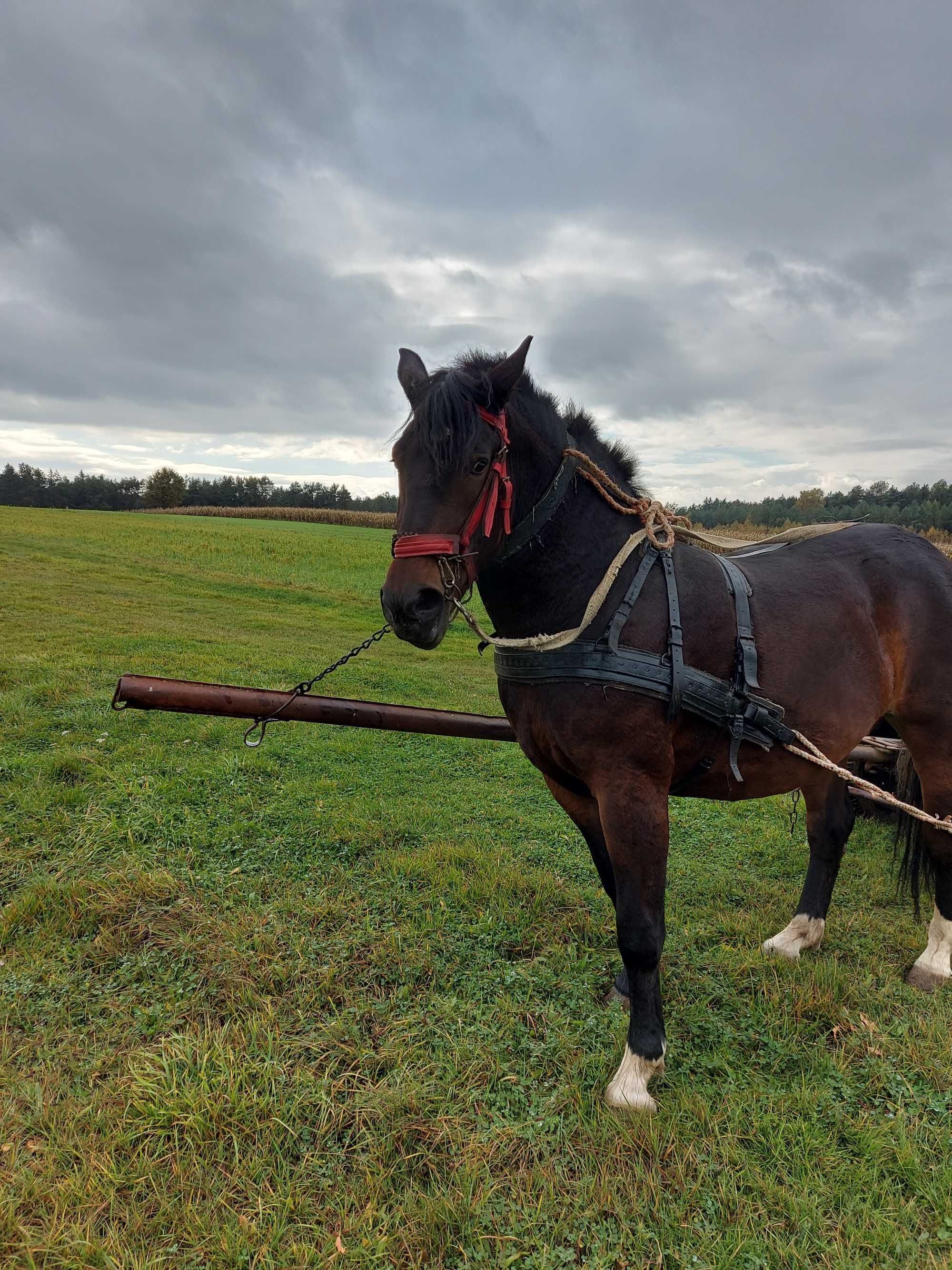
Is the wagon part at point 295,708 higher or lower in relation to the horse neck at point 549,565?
lower

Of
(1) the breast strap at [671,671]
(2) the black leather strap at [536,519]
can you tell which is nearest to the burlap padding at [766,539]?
(1) the breast strap at [671,671]

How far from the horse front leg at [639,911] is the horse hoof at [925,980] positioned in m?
1.63

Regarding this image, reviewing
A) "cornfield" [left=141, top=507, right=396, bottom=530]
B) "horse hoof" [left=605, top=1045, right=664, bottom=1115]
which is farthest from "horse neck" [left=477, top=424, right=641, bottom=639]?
"cornfield" [left=141, top=507, right=396, bottom=530]

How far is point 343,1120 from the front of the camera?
224cm

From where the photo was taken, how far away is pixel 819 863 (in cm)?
365

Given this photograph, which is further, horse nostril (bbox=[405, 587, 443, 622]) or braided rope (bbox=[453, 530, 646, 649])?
braided rope (bbox=[453, 530, 646, 649])

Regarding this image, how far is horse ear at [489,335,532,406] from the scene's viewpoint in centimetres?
225

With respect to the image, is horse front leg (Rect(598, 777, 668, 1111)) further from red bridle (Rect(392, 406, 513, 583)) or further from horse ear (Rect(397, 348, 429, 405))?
horse ear (Rect(397, 348, 429, 405))

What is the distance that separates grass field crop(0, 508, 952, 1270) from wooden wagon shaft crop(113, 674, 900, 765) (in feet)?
3.39

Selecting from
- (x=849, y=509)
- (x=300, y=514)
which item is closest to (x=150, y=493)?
(x=300, y=514)

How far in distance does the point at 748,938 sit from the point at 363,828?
252 cm

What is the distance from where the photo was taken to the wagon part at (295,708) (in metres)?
2.84

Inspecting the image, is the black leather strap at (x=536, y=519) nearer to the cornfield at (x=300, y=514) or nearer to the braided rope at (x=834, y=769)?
the braided rope at (x=834, y=769)

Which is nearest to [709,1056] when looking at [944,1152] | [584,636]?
[944,1152]
